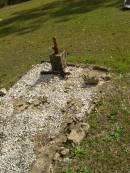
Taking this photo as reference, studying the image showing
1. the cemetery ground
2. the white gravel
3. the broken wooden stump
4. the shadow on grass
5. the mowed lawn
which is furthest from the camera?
the shadow on grass

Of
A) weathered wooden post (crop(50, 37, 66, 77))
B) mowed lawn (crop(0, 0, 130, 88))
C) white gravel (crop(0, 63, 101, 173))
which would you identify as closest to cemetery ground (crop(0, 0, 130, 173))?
mowed lawn (crop(0, 0, 130, 88))

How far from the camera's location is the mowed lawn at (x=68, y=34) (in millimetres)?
17594

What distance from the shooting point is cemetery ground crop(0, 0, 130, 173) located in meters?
11.3

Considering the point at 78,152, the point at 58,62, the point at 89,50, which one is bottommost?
the point at 78,152

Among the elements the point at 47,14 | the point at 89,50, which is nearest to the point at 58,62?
the point at 89,50

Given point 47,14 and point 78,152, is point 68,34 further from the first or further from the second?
point 78,152

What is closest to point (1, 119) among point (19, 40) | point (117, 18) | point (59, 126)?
point (59, 126)

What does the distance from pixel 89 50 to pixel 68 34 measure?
3.25 meters

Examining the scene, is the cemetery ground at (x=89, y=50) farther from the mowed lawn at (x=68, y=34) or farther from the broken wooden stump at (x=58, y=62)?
the broken wooden stump at (x=58, y=62)

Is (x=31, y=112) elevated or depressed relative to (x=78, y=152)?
elevated

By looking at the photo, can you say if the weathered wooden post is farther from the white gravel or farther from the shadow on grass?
the shadow on grass

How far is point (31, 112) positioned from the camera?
13.8 m

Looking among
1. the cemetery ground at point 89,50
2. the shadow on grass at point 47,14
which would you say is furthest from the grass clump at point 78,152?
the shadow on grass at point 47,14

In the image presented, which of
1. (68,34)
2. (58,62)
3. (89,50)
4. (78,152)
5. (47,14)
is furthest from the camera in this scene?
(47,14)
